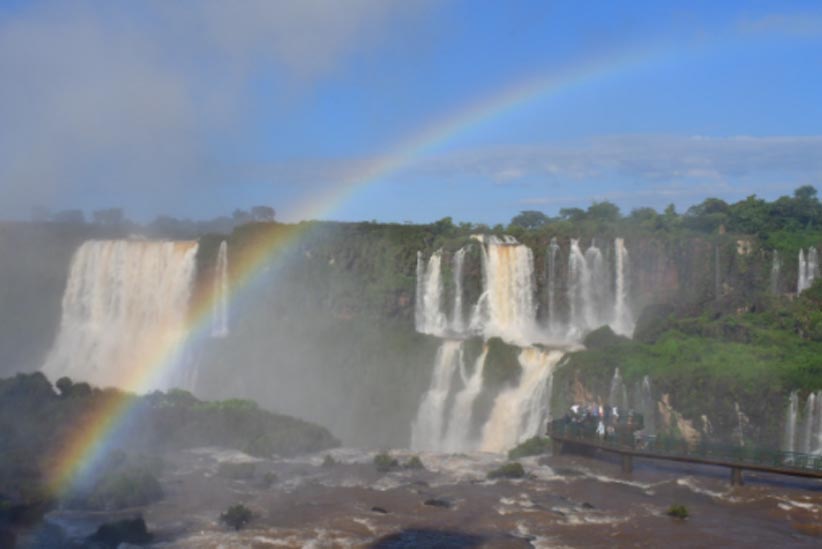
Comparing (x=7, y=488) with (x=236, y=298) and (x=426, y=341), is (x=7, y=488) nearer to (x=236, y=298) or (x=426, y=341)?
(x=426, y=341)

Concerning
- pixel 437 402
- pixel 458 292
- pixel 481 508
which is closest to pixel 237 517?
pixel 481 508

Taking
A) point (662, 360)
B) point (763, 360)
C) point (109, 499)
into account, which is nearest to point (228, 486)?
point (109, 499)

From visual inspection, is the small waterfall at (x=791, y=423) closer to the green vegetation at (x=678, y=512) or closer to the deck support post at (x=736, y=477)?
the deck support post at (x=736, y=477)

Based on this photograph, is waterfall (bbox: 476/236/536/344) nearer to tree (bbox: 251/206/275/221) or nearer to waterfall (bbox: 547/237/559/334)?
waterfall (bbox: 547/237/559/334)

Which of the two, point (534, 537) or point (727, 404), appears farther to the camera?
point (727, 404)

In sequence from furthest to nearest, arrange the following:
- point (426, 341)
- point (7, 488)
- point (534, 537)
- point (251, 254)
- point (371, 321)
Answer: point (251, 254), point (371, 321), point (426, 341), point (7, 488), point (534, 537)

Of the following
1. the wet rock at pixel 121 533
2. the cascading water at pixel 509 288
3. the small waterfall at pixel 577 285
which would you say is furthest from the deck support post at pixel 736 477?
the cascading water at pixel 509 288

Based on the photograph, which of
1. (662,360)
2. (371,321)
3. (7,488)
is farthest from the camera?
(371,321)
